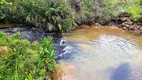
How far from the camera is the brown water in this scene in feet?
26.7

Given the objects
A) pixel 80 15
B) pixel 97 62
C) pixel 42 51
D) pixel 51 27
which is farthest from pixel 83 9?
pixel 42 51

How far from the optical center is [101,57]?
9.68 metres

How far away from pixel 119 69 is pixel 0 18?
6.45m

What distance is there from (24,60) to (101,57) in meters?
3.86

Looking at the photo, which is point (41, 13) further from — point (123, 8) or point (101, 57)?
point (123, 8)

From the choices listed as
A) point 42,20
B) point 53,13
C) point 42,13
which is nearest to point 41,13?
point 42,13

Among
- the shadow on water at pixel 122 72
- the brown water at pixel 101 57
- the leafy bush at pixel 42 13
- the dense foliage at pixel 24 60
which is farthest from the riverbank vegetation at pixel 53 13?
the shadow on water at pixel 122 72

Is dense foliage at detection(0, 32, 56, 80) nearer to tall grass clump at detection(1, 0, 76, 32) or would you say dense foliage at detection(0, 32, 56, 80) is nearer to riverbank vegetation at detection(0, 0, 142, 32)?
riverbank vegetation at detection(0, 0, 142, 32)

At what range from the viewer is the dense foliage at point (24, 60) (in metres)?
6.40

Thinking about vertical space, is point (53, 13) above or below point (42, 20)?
above

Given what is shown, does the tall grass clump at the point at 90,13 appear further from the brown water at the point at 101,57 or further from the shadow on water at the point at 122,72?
the shadow on water at the point at 122,72

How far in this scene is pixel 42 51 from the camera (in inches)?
306

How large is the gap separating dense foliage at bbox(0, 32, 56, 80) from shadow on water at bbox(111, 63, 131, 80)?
2189 millimetres

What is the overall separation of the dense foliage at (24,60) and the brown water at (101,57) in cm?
66
